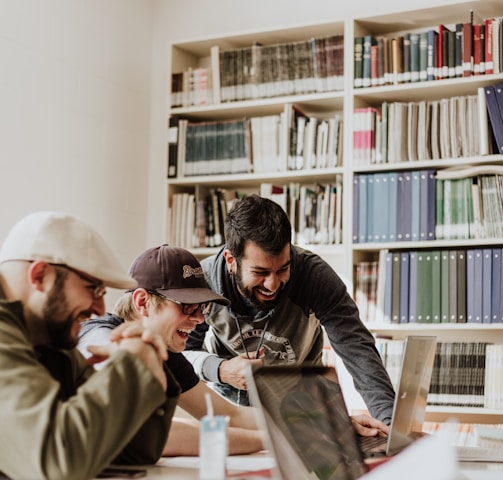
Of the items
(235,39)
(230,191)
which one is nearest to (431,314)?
(230,191)

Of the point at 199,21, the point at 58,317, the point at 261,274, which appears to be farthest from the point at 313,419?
the point at 199,21

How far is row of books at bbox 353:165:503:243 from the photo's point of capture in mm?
3580

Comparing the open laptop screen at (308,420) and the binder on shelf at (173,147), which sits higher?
the binder on shelf at (173,147)

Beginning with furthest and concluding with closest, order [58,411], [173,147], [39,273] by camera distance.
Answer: [173,147] → [39,273] → [58,411]

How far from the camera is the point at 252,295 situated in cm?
246

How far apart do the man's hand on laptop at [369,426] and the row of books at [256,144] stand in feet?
6.71

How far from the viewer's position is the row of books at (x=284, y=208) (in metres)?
3.86

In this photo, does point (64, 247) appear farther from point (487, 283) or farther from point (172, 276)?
point (487, 283)

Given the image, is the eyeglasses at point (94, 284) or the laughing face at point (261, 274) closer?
the eyeglasses at point (94, 284)

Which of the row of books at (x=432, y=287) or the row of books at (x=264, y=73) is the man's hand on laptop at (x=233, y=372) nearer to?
the row of books at (x=432, y=287)

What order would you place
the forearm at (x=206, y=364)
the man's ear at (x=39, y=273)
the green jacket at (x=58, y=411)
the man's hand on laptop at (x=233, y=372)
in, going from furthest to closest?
the forearm at (x=206, y=364) < the man's hand on laptop at (x=233, y=372) < the man's ear at (x=39, y=273) < the green jacket at (x=58, y=411)

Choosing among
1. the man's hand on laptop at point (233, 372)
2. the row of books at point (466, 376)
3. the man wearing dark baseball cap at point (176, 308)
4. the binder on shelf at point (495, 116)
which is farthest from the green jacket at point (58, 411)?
the binder on shelf at point (495, 116)

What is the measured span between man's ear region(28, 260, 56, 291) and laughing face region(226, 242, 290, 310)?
106cm

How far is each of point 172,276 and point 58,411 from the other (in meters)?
0.91
